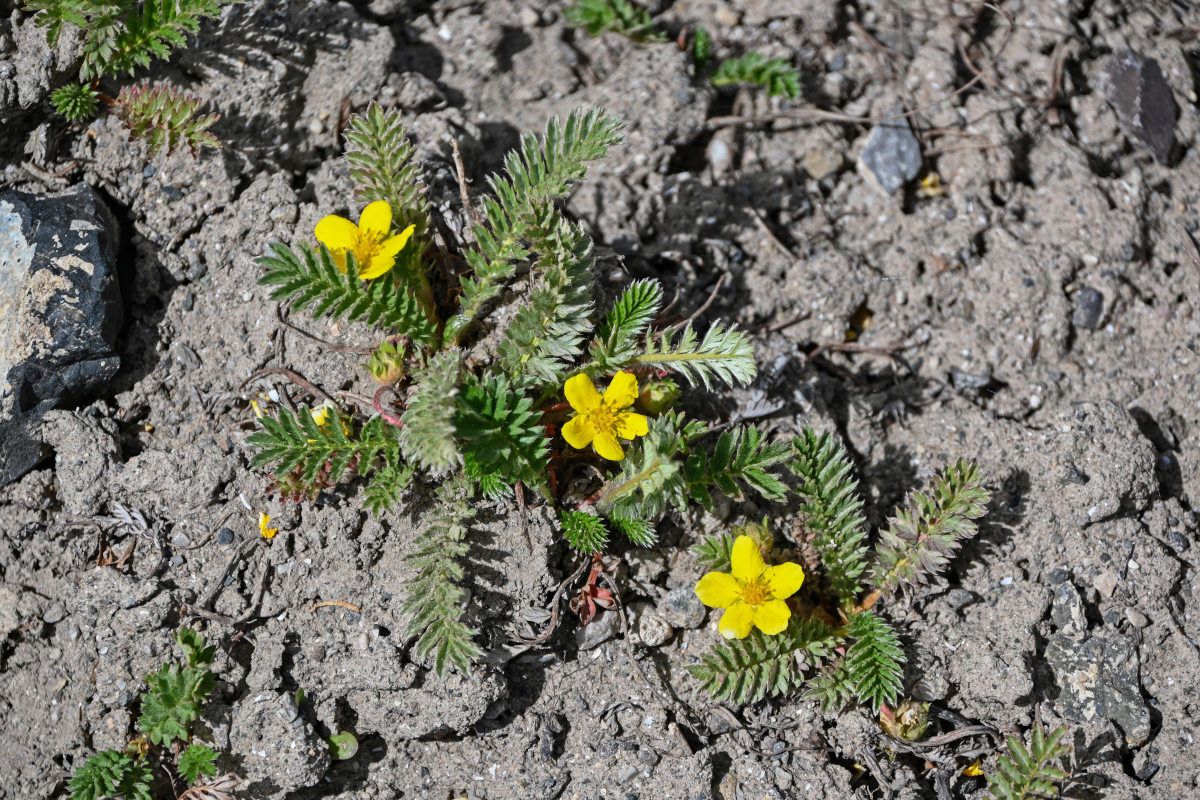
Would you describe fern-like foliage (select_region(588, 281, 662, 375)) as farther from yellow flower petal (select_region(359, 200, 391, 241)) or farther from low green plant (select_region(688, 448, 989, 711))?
yellow flower petal (select_region(359, 200, 391, 241))

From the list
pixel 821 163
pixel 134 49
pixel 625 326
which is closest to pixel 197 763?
pixel 625 326

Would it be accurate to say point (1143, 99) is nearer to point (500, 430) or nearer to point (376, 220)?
point (500, 430)

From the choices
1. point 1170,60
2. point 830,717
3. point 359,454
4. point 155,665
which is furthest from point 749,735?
point 1170,60

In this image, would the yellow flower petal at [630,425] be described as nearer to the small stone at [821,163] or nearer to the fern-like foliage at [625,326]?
the fern-like foliage at [625,326]

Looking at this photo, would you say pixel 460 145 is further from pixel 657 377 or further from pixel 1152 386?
pixel 1152 386

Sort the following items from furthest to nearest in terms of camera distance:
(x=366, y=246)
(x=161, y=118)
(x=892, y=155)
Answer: (x=892, y=155)
(x=161, y=118)
(x=366, y=246)

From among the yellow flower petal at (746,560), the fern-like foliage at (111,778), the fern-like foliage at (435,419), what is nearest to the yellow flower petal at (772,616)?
the yellow flower petal at (746,560)
